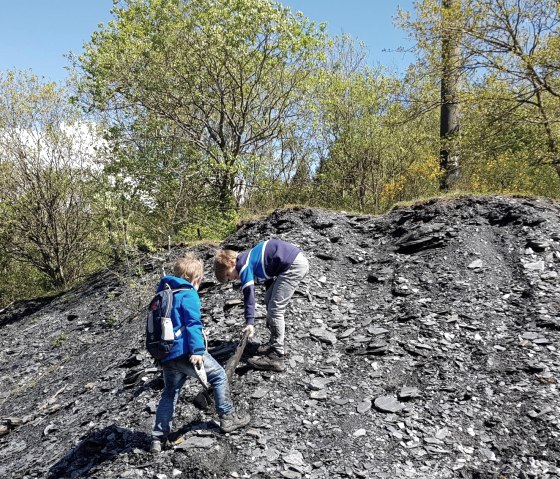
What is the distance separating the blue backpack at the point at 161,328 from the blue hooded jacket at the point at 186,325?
0.13 ft

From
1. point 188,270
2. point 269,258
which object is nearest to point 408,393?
point 269,258

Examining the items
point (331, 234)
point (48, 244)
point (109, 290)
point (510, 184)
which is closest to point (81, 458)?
point (331, 234)

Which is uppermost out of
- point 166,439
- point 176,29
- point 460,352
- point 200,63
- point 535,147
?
point 176,29

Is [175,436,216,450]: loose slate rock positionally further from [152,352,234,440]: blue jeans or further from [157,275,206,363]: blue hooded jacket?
[157,275,206,363]: blue hooded jacket

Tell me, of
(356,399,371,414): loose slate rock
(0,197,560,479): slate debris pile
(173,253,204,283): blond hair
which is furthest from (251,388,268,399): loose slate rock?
(173,253,204,283): blond hair

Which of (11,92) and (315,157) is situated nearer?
(11,92)

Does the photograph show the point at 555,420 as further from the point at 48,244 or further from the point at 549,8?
the point at 48,244

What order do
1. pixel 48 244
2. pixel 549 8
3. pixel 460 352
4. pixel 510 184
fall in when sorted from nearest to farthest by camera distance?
pixel 460 352 < pixel 549 8 < pixel 510 184 < pixel 48 244

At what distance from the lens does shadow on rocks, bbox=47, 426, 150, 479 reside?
460cm

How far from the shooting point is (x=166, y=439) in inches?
178

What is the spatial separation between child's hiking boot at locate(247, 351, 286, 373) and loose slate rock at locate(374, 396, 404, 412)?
4.01 ft

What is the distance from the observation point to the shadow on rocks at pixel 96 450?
4598 millimetres

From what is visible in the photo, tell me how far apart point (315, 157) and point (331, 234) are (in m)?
11.0

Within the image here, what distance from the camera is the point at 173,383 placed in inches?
176
